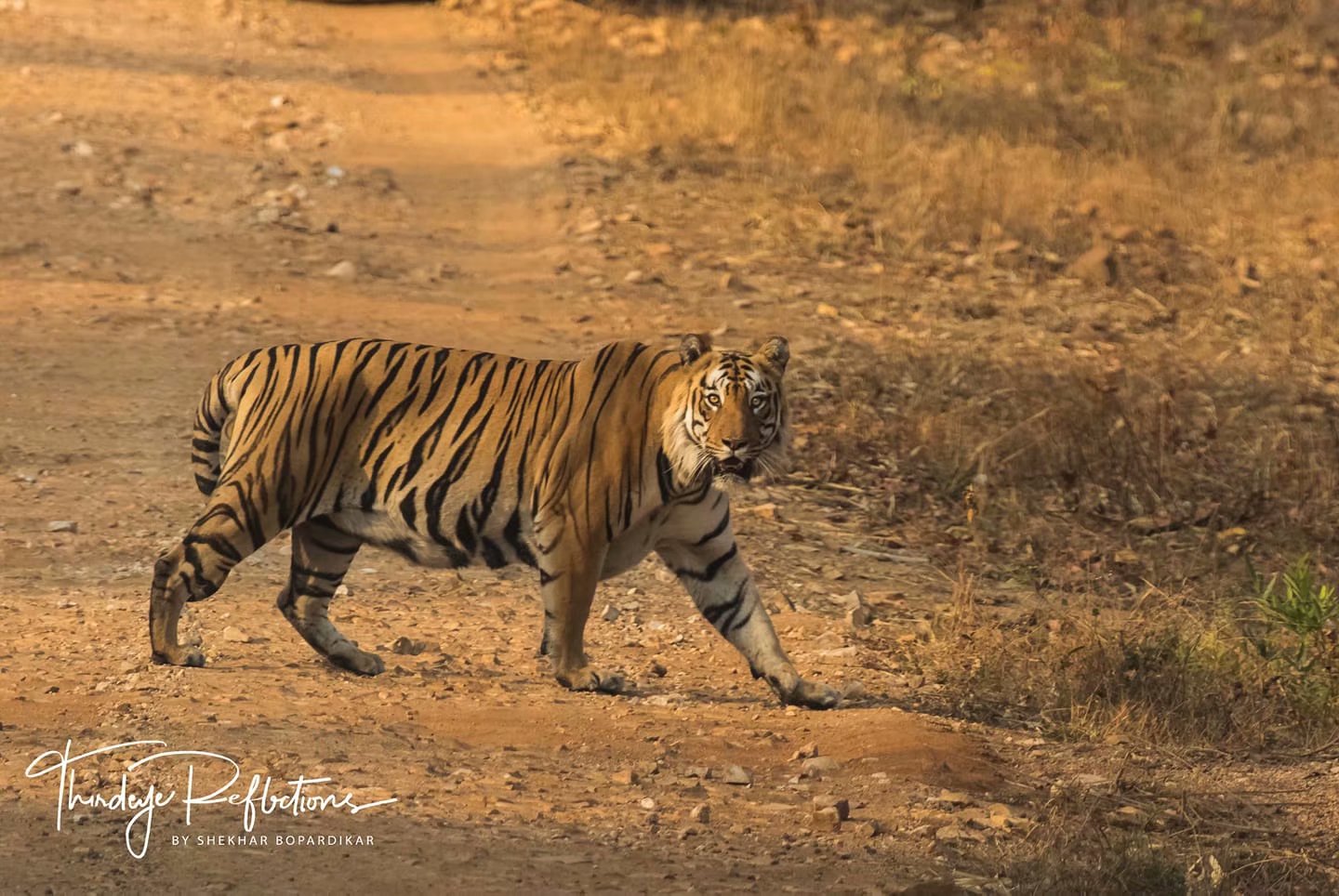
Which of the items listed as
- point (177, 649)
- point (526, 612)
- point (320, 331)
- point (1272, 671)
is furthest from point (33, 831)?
point (320, 331)

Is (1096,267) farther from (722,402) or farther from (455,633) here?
(722,402)

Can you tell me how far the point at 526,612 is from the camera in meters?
6.46

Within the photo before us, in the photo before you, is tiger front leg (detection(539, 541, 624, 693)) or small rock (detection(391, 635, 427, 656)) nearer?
tiger front leg (detection(539, 541, 624, 693))

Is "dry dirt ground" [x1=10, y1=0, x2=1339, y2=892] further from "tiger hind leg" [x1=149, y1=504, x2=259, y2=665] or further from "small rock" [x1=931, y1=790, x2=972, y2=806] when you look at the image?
"tiger hind leg" [x1=149, y1=504, x2=259, y2=665]

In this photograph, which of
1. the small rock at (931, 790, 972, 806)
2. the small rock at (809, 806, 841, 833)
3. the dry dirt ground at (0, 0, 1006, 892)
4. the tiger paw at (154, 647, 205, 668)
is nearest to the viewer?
the dry dirt ground at (0, 0, 1006, 892)

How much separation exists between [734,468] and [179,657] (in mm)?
1645

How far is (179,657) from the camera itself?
17.7 feet

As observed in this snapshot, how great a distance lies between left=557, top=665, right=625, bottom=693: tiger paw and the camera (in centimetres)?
546

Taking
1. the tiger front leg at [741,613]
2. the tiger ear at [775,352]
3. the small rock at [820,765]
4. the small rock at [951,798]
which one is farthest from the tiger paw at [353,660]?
the small rock at [951,798]

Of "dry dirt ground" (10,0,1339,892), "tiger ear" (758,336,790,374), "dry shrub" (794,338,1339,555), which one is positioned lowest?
"dry shrub" (794,338,1339,555)

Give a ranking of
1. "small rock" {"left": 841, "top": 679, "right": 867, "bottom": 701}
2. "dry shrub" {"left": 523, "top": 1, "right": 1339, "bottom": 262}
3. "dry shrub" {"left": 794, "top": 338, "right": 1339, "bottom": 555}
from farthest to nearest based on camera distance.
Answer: "dry shrub" {"left": 523, "top": 1, "right": 1339, "bottom": 262} < "dry shrub" {"left": 794, "top": 338, "right": 1339, "bottom": 555} < "small rock" {"left": 841, "top": 679, "right": 867, "bottom": 701}

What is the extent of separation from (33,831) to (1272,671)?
146 inches

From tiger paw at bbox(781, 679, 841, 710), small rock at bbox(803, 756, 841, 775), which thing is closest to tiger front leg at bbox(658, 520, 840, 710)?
tiger paw at bbox(781, 679, 841, 710)

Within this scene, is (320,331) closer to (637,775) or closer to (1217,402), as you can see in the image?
(1217,402)
